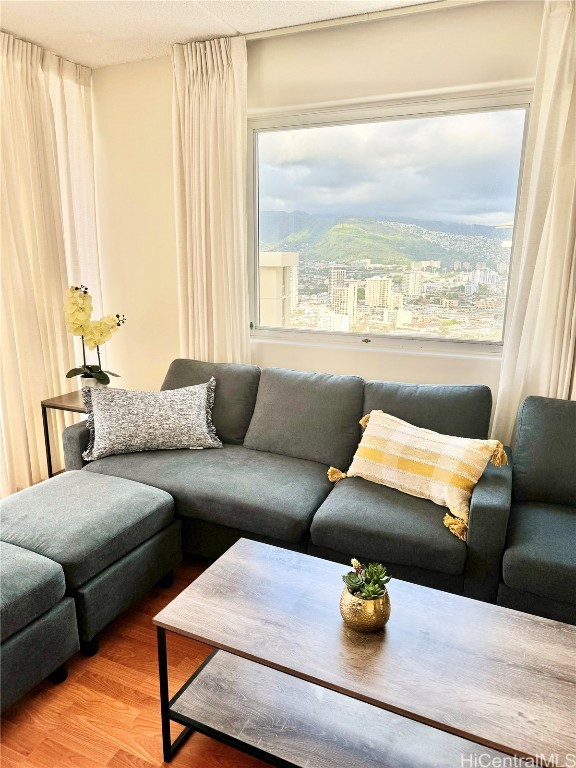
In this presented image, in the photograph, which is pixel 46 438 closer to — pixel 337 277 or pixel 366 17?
pixel 337 277

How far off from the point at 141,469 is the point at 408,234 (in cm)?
191

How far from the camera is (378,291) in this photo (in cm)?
301

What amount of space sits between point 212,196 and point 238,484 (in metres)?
1.78

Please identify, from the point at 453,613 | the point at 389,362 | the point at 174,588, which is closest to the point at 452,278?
the point at 389,362

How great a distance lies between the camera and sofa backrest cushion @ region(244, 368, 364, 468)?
8.67 ft

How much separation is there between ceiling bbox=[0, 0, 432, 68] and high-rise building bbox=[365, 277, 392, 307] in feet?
4.40

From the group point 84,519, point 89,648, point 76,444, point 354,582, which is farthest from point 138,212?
point 354,582

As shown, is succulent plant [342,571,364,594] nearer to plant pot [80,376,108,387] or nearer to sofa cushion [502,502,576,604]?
sofa cushion [502,502,576,604]

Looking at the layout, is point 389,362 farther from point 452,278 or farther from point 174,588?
point 174,588

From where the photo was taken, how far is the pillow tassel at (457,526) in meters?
2.00

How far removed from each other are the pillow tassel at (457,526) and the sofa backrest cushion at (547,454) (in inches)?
18.8

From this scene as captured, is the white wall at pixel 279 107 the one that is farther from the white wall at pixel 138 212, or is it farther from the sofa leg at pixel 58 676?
the sofa leg at pixel 58 676

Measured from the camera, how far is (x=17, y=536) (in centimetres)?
191

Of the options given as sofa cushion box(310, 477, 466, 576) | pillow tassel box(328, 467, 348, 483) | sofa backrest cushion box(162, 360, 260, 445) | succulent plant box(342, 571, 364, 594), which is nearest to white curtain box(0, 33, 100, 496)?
sofa backrest cushion box(162, 360, 260, 445)
